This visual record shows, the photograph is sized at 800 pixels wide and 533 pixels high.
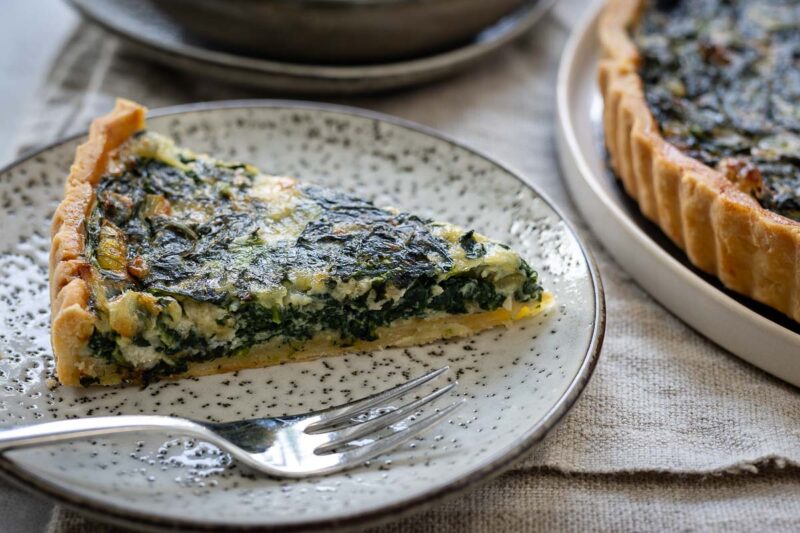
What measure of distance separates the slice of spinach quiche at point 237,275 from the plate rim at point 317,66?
3.26ft

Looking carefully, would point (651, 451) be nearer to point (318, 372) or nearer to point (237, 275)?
point (318, 372)

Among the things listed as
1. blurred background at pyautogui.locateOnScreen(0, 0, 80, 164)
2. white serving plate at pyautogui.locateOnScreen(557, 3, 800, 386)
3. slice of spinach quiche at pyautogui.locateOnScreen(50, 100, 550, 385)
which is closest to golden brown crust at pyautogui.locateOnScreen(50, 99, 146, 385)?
slice of spinach quiche at pyautogui.locateOnScreen(50, 100, 550, 385)

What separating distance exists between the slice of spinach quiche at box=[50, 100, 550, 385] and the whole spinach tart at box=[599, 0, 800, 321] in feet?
2.26

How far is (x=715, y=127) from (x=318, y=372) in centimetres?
206

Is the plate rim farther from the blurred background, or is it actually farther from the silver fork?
the silver fork

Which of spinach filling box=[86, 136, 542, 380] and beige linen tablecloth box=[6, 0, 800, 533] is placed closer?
beige linen tablecloth box=[6, 0, 800, 533]

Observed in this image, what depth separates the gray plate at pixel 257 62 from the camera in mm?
4066

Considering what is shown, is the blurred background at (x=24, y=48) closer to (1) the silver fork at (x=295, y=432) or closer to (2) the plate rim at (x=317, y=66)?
(2) the plate rim at (x=317, y=66)

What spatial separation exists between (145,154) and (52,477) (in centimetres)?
147

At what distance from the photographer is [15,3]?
17.8 feet

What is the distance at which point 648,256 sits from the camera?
3.19 metres

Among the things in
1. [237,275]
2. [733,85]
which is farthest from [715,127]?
[237,275]

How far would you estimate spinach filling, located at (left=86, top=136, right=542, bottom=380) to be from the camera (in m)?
2.73

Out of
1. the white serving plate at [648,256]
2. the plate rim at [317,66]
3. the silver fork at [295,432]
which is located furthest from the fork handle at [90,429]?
the plate rim at [317,66]
